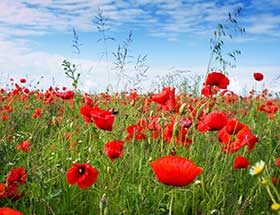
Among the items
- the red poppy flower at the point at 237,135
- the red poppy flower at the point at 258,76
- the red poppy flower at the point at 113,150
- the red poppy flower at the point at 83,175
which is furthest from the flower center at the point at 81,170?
the red poppy flower at the point at 258,76

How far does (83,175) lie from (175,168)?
21.5 inches

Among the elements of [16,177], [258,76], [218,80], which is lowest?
[16,177]

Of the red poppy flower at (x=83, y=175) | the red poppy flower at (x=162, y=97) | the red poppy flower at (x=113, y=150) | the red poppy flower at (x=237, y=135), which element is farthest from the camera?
the red poppy flower at (x=162, y=97)

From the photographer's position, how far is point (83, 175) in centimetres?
163

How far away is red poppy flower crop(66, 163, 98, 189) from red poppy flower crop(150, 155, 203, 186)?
18.8 inches

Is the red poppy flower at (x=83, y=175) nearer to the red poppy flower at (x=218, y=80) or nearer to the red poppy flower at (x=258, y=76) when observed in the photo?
the red poppy flower at (x=218, y=80)

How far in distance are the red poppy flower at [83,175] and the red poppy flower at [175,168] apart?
48 centimetres

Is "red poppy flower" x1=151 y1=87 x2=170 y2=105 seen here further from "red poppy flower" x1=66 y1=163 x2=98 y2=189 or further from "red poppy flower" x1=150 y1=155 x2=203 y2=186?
"red poppy flower" x1=150 y1=155 x2=203 y2=186

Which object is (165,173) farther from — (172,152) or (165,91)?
(165,91)

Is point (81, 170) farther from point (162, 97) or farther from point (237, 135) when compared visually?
point (237, 135)

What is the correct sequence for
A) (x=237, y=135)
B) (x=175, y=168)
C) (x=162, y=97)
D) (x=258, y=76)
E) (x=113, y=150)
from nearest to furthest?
(x=175, y=168), (x=113, y=150), (x=237, y=135), (x=162, y=97), (x=258, y=76)

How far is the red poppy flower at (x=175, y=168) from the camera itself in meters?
1.17

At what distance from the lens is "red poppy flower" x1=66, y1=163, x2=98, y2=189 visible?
1623mm

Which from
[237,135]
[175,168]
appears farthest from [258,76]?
[175,168]
